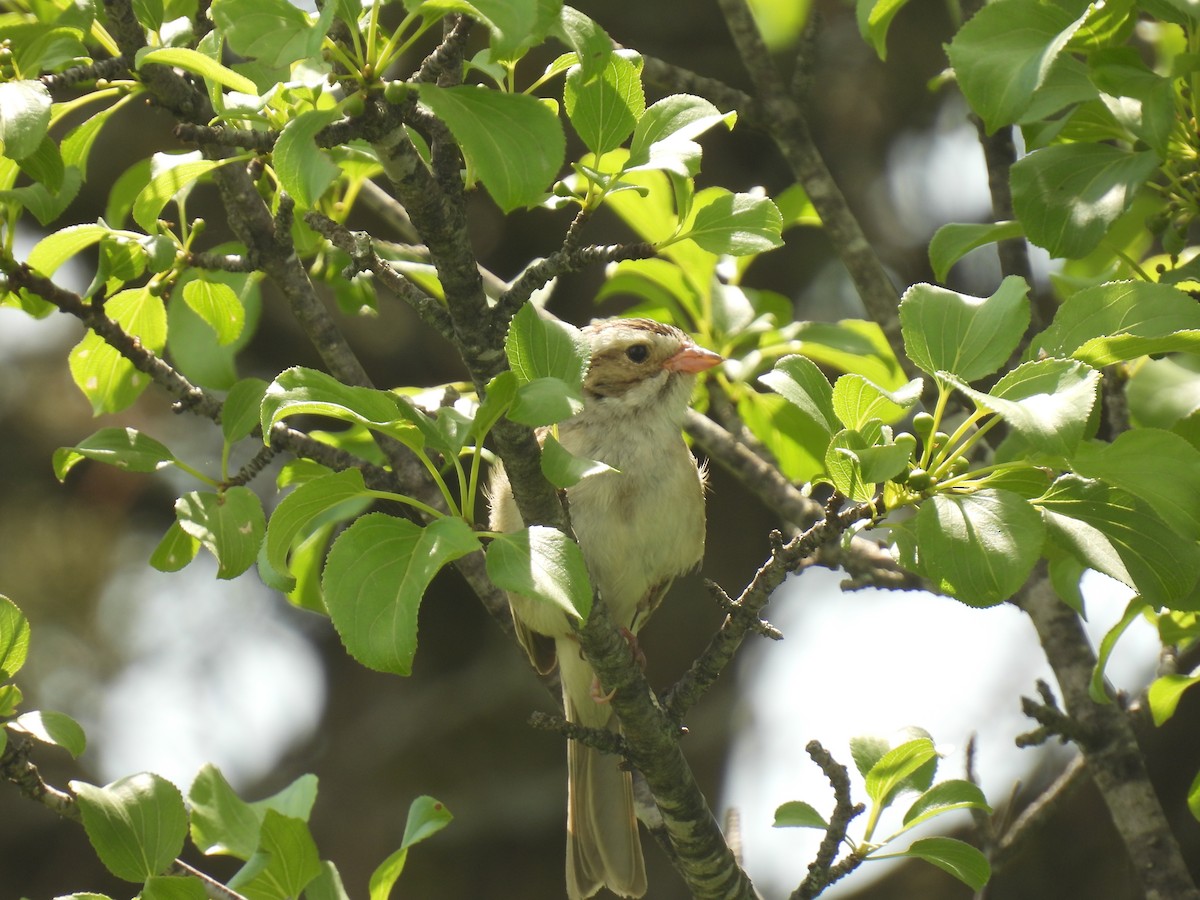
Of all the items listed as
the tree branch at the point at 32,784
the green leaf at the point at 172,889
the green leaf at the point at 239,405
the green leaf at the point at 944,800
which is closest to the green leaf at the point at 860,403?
the green leaf at the point at 944,800

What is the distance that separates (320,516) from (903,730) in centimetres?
142

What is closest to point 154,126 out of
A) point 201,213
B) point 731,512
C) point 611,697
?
point 201,213

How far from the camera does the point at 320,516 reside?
2.08 m

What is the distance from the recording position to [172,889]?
89.5 inches

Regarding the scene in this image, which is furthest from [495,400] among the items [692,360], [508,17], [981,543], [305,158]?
[692,360]

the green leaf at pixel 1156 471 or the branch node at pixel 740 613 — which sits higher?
the green leaf at pixel 1156 471

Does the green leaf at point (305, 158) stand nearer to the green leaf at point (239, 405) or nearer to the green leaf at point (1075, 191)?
the green leaf at point (239, 405)

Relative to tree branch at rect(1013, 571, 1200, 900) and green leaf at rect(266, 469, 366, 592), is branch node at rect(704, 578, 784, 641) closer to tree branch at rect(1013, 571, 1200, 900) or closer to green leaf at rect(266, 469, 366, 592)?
green leaf at rect(266, 469, 366, 592)

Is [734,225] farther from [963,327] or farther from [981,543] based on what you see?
[981,543]

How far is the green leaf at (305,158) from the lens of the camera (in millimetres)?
1888

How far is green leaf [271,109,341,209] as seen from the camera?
6.19ft

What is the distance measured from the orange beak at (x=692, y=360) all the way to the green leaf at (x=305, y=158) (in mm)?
2125

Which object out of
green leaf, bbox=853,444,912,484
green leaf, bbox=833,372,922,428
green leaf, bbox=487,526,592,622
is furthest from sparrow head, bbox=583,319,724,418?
green leaf, bbox=487,526,592,622

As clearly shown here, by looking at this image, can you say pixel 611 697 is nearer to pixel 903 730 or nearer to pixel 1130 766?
pixel 903 730
